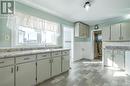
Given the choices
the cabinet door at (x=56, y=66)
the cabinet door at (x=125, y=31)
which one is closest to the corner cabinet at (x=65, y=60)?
the cabinet door at (x=56, y=66)

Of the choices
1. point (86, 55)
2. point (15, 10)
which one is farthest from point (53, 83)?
point (86, 55)

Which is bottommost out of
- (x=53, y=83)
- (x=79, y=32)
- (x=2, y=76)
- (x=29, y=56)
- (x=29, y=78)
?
(x=53, y=83)

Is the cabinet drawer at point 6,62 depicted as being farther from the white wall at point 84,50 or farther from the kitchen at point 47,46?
the white wall at point 84,50

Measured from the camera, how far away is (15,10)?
325cm

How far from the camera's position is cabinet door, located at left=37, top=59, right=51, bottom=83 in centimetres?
302

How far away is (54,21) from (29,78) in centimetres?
293

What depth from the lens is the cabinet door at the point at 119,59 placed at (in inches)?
188

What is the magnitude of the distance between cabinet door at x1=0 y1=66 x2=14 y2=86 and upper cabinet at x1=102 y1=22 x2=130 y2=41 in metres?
Result: 4.94

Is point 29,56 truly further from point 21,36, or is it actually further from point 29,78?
point 21,36

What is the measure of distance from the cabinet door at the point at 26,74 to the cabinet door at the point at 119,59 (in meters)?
3.83

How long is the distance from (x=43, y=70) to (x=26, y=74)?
0.64 metres

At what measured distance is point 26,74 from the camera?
2.61 m

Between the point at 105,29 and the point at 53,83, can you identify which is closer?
the point at 53,83

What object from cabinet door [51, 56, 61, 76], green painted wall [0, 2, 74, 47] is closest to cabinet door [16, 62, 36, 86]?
cabinet door [51, 56, 61, 76]
